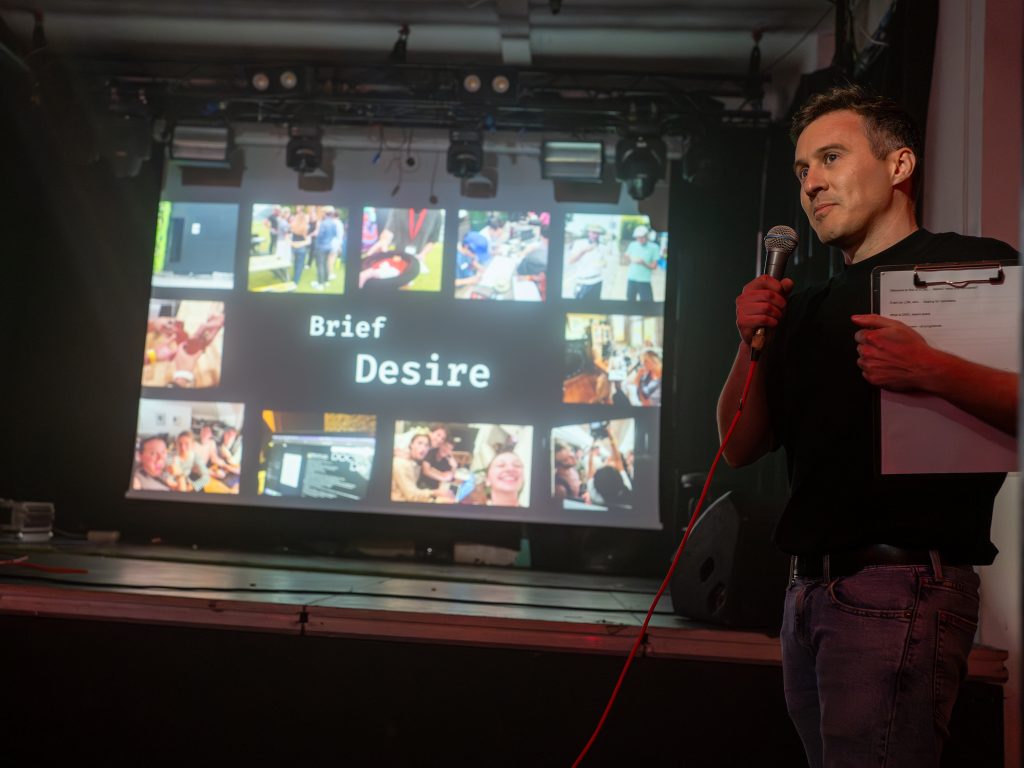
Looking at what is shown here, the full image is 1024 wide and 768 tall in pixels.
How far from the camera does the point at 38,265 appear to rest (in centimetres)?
568

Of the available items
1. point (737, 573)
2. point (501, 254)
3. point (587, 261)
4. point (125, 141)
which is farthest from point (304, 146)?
point (737, 573)

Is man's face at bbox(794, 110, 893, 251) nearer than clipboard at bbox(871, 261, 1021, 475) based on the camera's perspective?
No

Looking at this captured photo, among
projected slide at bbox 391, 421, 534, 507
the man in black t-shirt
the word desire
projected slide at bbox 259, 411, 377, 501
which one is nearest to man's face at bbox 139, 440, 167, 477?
projected slide at bbox 259, 411, 377, 501

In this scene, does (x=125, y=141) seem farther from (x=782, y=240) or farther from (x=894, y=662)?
(x=894, y=662)

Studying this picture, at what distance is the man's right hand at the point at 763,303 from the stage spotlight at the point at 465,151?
4.03 metres

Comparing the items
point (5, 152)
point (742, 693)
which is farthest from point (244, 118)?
point (742, 693)

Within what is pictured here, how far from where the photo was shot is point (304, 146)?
5.07 metres

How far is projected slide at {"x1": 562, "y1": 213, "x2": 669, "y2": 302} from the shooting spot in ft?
17.1

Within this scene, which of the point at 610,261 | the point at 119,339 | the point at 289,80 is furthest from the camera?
the point at 119,339

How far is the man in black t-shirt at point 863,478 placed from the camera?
103 cm

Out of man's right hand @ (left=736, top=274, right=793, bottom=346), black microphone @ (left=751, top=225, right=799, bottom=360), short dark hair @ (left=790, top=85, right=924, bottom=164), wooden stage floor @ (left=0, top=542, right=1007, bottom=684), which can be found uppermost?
short dark hair @ (left=790, top=85, right=924, bottom=164)

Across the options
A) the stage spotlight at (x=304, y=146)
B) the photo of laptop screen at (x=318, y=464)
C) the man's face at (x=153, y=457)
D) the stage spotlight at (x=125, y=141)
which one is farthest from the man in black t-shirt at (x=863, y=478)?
the stage spotlight at (x=125, y=141)

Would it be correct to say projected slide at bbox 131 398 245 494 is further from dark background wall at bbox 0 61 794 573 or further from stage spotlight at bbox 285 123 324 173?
stage spotlight at bbox 285 123 324 173

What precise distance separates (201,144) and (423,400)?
2.14m
